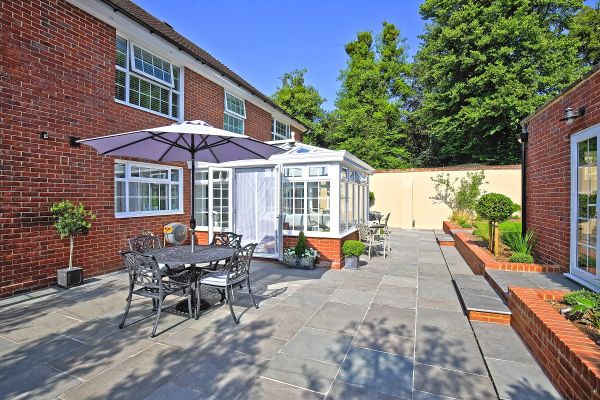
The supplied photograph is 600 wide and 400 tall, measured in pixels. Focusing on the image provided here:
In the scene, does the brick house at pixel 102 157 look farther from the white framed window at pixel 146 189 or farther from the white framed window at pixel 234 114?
the white framed window at pixel 234 114

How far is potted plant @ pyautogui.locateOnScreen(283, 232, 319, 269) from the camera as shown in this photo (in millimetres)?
7336

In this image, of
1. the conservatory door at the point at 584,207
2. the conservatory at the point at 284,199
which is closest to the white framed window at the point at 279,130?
the conservatory at the point at 284,199

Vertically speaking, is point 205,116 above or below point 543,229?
above

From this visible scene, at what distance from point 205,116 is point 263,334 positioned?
7.68 meters

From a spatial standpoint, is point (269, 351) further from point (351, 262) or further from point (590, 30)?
point (590, 30)

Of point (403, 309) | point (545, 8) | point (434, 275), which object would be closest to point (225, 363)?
point (403, 309)

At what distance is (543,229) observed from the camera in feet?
19.4

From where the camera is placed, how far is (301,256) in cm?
740

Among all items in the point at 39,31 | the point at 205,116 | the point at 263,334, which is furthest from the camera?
the point at 205,116

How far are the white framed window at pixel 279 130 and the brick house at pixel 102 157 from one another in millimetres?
4666

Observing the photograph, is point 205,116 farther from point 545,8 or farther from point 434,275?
point 545,8

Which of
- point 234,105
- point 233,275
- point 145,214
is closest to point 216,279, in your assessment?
point 233,275

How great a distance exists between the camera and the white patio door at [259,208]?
8.23 meters

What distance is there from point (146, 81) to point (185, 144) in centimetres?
371
